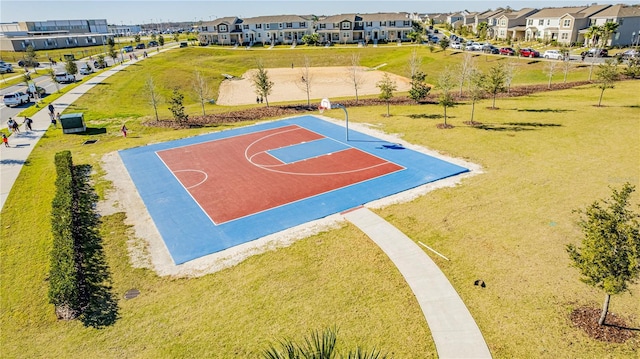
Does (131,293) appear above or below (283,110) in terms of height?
below

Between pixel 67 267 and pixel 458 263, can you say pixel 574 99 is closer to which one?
pixel 458 263

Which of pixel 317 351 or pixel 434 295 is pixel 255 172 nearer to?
pixel 434 295

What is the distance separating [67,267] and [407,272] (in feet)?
45.3

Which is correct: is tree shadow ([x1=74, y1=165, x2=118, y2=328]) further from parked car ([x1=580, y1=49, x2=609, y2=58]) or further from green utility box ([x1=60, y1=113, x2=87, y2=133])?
parked car ([x1=580, y1=49, x2=609, y2=58])

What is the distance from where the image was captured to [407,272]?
1593 centimetres

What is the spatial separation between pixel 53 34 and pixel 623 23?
166132mm

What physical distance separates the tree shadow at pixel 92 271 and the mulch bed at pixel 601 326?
16549 millimetres

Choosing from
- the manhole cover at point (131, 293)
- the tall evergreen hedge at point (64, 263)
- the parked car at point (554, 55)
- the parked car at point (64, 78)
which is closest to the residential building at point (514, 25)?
the parked car at point (554, 55)

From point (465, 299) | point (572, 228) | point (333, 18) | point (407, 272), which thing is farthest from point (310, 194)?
point (333, 18)

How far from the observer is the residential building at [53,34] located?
103875mm

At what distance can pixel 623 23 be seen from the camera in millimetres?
76250

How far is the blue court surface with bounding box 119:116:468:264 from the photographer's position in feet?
64.1

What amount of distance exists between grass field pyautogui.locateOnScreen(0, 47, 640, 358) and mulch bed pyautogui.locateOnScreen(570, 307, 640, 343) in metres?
0.29

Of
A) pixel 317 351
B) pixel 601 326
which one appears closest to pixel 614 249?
pixel 601 326
